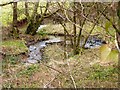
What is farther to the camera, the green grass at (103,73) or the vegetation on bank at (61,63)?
the green grass at (103,73)

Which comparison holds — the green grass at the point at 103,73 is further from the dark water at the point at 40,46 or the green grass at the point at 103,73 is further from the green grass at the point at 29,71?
the dark water at the point at 40,46

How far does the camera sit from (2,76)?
12.9 ft

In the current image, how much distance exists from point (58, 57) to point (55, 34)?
235 centimetres

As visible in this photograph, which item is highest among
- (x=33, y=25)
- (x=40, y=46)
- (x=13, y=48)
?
(x=33, y=25)

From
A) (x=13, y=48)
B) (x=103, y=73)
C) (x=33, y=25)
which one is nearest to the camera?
(x=103, y=73)

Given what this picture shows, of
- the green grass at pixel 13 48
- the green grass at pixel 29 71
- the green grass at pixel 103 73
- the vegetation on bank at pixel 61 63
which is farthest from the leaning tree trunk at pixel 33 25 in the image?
the green grass at pixel 103 73

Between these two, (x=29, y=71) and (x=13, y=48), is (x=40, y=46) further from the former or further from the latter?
(x=29, y=71)

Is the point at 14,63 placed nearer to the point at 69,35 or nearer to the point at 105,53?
the point at 69,35

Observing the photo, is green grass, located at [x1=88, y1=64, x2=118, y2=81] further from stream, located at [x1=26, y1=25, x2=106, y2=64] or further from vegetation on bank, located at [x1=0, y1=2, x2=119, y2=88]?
stream, located at [x1=26, y1=25, x2=106, y2=64]

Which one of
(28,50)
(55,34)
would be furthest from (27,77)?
(55,34)

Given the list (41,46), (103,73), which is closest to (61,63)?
(103,73)

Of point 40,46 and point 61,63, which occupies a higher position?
point 61,63

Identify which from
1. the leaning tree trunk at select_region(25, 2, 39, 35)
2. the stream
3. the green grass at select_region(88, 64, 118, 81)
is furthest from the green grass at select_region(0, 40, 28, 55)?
the green grass at select_region(88, 64, 118, 81)

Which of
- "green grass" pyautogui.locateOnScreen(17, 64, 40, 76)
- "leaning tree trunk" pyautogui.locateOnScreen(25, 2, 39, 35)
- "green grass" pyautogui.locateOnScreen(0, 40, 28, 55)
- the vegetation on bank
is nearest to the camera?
the vegetation on bank
